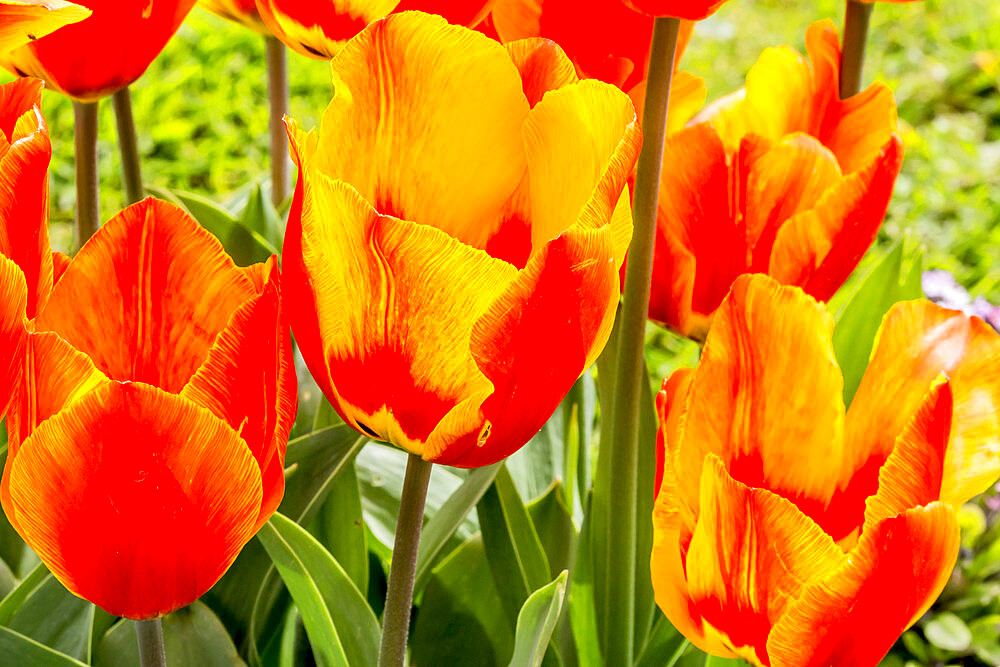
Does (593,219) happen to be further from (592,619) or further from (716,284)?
(592,619)

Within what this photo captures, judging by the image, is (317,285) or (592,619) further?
(592,619)

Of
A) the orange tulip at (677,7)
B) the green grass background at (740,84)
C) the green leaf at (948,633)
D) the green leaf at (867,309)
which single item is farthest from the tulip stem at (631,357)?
the green grass background at (740,84)

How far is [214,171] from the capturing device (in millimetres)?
2432

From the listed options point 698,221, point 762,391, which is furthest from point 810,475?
point 698,221

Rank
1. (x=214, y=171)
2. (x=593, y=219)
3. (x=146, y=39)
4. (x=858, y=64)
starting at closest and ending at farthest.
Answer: (x=593, y=219)
(x=146, y=39)
(x=858, y=64)
(x=214, y=171)

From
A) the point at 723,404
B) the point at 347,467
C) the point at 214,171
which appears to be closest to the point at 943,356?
the point at 723,404

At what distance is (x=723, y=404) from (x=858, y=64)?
34cm

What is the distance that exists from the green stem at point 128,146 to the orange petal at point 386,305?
32 centimetres

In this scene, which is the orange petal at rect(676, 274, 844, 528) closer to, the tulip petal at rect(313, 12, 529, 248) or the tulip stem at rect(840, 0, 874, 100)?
the tulip petal at rect(313, 12, 529, 248)

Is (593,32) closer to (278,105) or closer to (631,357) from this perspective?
(631,357)

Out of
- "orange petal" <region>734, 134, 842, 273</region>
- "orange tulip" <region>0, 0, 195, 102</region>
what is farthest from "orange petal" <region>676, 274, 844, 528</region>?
"orange tulip" <region>0, 0, 195, 102</region>

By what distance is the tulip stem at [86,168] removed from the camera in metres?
0.72

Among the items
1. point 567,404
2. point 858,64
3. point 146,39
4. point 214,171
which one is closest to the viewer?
point 146,39

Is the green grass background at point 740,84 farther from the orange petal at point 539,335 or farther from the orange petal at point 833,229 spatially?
the orange petal at point 539,335
